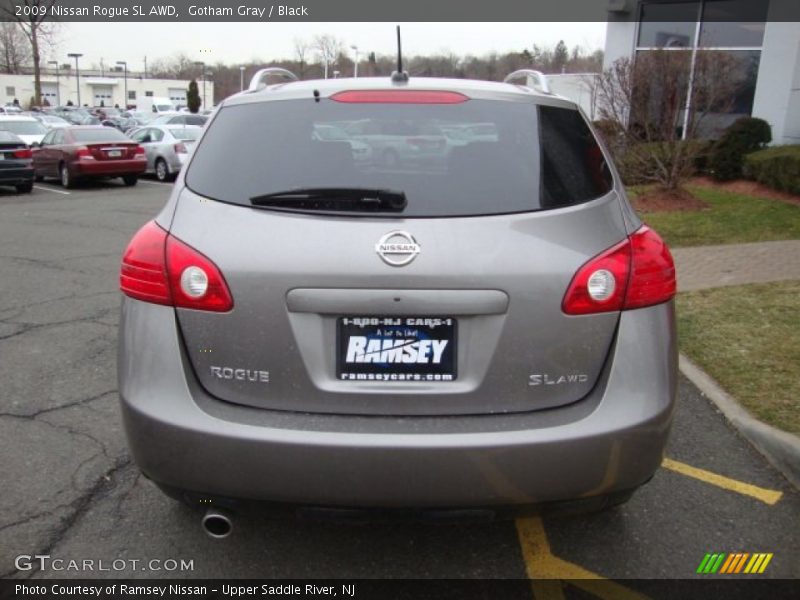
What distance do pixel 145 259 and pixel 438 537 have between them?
160 cm

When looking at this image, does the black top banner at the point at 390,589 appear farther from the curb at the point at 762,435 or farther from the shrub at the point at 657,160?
the shrub at the point at 657,160

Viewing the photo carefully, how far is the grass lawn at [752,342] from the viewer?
4.21 meters

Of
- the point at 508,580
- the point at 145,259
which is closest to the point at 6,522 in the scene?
the point at 145,259

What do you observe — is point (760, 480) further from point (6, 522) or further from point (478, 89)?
point (6, 522)

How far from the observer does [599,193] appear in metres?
2.56

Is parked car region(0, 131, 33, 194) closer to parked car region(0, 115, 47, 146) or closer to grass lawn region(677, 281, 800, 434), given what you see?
parked car region(0, 115, 47, 146)

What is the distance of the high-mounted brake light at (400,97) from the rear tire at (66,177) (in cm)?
1796

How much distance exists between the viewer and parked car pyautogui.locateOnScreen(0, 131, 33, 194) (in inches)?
661

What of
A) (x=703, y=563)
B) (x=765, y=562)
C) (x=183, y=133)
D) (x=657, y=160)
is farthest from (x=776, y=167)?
(x=183, y=133)

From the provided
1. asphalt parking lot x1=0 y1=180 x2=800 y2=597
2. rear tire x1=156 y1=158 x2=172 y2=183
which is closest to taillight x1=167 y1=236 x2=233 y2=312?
asphalt parking lot x1=0 y1=180 x2=800 y2=597

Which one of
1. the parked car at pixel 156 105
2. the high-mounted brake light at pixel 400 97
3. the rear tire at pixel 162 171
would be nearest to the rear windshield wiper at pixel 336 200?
the high-mounted brake light at pixel 400 97

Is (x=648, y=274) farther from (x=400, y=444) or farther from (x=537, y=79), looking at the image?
(x=537, y=79)

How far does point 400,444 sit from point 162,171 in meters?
20.3

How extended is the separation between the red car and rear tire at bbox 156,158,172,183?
1199mm
